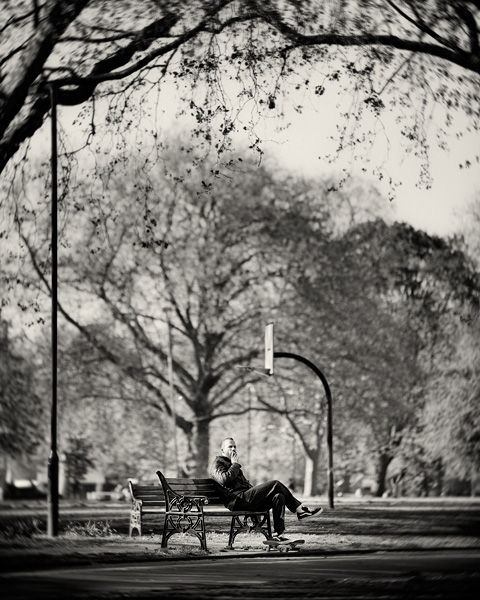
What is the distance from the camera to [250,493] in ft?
45.9

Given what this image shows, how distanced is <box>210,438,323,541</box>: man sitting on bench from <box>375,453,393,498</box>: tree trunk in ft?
88.6

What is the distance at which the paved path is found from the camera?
30.6 ft

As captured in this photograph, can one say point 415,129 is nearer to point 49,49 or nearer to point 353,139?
point 353,139

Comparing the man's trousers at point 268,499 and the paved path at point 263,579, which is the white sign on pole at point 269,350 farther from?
the paved path at point 263,579

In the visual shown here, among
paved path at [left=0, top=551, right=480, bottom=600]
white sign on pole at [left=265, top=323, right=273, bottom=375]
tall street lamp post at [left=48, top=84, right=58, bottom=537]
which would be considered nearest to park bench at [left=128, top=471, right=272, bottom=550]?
paved path at [left=0, top=551, right=480, bottom=600]

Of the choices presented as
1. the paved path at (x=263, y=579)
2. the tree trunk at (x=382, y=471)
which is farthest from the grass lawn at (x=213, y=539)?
the tree trunk at (x=382, y=471)

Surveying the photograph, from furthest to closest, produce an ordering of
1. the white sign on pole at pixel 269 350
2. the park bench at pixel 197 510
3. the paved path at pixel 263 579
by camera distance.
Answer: the white sign on pole at pixel 269 350 < the park bench at pixel 197 510 < the paved path at pixel 263 579

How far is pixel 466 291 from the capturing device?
37.2 meters

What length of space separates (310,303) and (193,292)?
3722 millimetres

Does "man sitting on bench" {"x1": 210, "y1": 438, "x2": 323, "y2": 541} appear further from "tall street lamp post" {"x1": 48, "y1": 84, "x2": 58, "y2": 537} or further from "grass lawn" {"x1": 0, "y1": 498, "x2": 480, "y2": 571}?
"tall street lamp post" {"x1": 48, "y1": 84, "x2": 58, "y2": 537}

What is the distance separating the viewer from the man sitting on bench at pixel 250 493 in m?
13.9

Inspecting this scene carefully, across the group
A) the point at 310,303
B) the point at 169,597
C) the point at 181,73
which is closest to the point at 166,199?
the point at 310,303

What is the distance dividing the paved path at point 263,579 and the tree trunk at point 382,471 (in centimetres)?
2812

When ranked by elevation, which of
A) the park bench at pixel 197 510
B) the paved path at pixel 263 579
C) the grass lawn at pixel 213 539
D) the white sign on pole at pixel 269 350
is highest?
the white sign on pole at pixel 269 350
